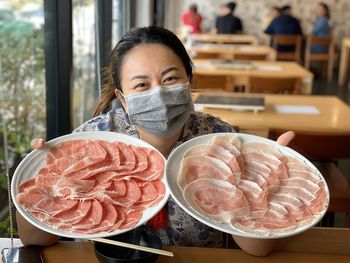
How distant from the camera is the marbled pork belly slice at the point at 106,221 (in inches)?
39.8

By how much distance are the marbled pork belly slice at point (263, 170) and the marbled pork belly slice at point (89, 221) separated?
0.39 m

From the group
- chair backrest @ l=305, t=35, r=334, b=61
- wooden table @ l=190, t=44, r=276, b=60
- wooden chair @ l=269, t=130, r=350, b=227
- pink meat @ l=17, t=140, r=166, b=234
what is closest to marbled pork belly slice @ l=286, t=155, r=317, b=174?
pink meat @ l=17, t=140, r=166, b=234

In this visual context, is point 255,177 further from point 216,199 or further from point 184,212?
point 184,212

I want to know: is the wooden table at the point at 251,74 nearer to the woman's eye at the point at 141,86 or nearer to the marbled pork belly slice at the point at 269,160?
the woman's eye at the point at 141,86

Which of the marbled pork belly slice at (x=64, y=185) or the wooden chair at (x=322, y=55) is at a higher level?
the marbled pork belly slice at (x=64, y=185)

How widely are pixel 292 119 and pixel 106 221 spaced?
6.76 feet

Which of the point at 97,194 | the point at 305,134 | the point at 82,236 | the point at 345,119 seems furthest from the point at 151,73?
the point at 345,119

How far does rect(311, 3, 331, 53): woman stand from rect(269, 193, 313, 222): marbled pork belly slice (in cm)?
850

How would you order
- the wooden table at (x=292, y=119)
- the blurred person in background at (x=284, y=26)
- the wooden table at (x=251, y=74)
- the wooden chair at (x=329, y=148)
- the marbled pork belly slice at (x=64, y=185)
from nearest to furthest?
the marbled pork belly slice at (x=64, y=185), the wooden chair at (x=329, y=148), the wooden table at (x=292, y=119), the wooden table at (x=251, y=74), the blurred person in background at (x=284, y=26)

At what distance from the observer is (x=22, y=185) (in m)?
1.09

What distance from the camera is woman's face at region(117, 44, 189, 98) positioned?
1.42 metres

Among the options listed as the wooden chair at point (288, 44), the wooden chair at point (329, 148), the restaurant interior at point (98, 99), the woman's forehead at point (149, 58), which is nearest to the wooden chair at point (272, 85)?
the restaurant interior at point (98, 99)

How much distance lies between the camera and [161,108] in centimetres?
136

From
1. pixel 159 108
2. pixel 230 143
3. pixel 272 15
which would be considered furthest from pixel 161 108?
pixel 272 15
